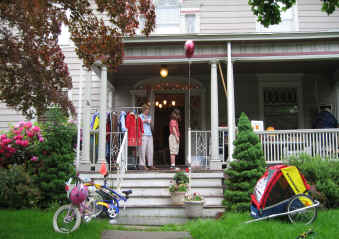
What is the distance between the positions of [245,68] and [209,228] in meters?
6.62

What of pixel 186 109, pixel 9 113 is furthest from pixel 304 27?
pixel 9 113

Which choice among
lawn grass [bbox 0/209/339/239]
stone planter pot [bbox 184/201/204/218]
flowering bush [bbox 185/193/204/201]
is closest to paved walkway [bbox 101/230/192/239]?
lawn grass [bbox 0/209/339/239]

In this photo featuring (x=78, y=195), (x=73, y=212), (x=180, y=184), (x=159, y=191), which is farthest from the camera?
(x=159, y=191)

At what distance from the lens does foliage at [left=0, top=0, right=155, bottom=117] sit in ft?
18.1

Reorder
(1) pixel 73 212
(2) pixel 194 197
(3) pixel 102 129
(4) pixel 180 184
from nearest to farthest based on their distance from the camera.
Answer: (1) pixel 73 212 < (2) pixel 194 197 < (4) pixel 180 184 < (3) pixel 102 129

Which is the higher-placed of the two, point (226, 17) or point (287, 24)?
point (226, 17)

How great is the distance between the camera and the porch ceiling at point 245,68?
405 inches

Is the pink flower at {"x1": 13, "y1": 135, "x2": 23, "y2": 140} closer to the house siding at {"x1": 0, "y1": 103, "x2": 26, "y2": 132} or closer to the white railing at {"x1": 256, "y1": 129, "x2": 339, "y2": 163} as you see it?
the house siding at {"x1": 0, "y1": 103, "x2": 26, "y2": 132}

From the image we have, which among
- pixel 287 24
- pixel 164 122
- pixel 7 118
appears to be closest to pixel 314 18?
pixel 287 24

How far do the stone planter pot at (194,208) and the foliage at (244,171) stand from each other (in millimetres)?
681

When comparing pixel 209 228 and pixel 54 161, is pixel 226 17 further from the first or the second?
pixel 209 228

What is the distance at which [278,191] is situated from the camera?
236 inches

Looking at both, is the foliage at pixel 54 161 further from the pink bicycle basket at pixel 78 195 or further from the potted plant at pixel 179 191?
the potted plant at pixel 179 191

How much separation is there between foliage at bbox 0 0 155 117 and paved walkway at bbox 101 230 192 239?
253 centimetres
